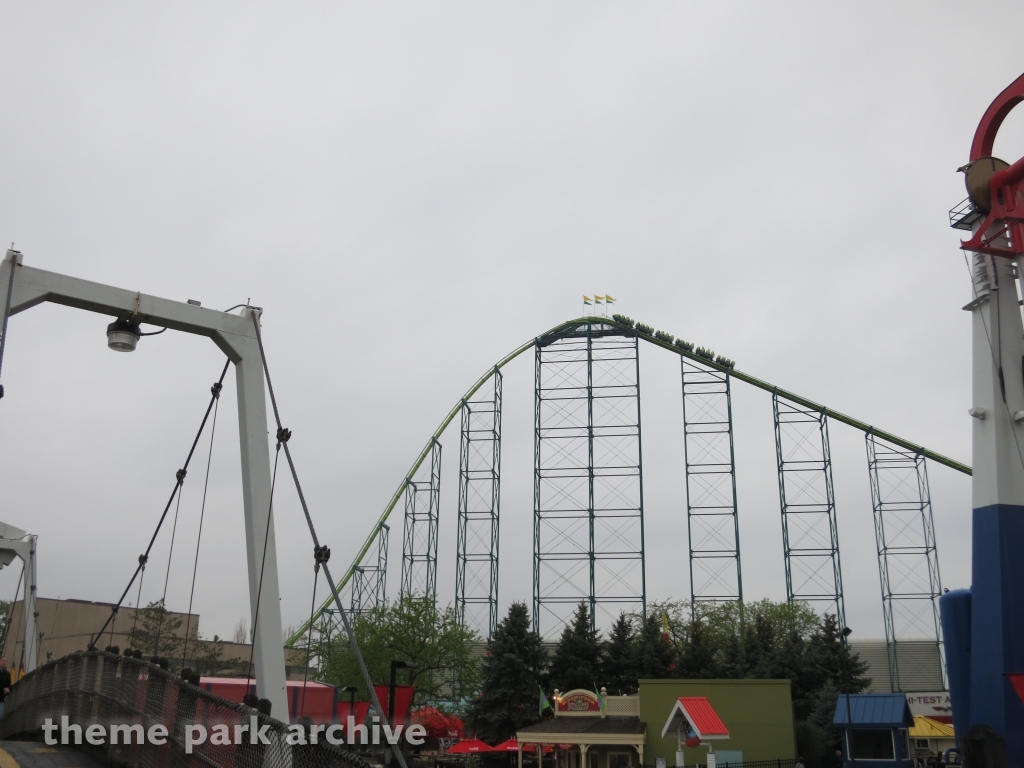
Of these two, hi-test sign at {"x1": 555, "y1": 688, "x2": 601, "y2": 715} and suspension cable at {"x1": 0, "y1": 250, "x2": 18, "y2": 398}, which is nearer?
suspension cable at {"x1": 0, "y1": 250, "x2": 18, "y2": 398}

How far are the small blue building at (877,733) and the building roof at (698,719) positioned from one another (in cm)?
361

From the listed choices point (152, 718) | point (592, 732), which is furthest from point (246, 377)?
point (592, 732)

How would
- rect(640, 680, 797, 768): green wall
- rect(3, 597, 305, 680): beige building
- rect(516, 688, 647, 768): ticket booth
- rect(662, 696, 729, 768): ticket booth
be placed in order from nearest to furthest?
rect(662, 696, 729, 768): ticket booth < rect(640, 680, 797, 768): green wall < rect(516, 688, 647, 768): ticket booth < rect(3, 597, 305, 680): beige building

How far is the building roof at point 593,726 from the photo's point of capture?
60.6 ft

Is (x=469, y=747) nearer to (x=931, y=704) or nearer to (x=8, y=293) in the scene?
(x=931, y=704)

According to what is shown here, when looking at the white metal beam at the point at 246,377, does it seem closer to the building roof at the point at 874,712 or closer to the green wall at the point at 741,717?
the green wall at the point at 741,717

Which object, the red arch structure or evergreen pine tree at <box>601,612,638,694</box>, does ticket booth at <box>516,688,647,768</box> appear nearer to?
evergreen pine tree at <box>601,612,638,694</box>

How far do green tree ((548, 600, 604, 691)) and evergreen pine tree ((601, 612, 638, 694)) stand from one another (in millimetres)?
272

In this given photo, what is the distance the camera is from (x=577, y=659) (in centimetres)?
2670

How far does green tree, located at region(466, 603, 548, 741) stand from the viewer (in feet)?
80.4

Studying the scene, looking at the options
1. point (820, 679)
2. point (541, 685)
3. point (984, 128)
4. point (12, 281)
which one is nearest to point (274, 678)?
point (12, 281)

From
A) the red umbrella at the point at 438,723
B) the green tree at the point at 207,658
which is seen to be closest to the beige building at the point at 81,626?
the green tree at the point at 207,658

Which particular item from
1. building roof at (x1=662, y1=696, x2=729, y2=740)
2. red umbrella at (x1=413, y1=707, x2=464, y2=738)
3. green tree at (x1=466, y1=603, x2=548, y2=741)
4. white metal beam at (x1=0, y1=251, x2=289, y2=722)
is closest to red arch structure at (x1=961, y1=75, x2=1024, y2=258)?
building roof at (x1=662, y1=696, x2=729, y2=740)

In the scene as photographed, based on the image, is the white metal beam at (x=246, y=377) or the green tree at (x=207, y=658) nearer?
the white metal beam at (x=246, y=377)
